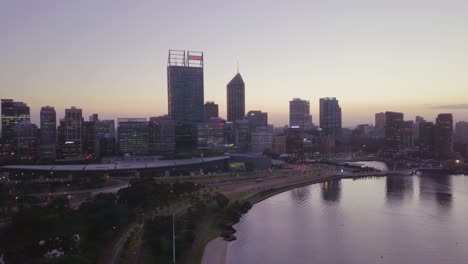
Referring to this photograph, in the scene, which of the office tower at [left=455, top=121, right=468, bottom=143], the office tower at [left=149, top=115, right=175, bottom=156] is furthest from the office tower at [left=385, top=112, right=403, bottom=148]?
the office tower at [left=149, top=115, right=175, bottom=156]

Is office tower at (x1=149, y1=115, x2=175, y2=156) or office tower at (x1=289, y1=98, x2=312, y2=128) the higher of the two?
office tower at (x1=289, y1=98, x2=312, y2=128)

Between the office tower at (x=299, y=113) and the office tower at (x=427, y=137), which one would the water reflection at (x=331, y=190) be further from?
the office tower at (x=299, y=113)

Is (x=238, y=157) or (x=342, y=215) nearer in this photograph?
(x=342, y=215)

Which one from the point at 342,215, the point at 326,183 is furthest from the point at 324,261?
the point at 326,183

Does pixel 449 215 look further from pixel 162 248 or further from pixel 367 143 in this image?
pixel 367 143

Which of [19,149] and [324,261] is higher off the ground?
[19,149]

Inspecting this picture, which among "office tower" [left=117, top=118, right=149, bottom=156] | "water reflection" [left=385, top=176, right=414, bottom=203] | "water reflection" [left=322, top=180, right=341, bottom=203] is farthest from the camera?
"office tower" [left=117, top=118, right=149, bottom=156]

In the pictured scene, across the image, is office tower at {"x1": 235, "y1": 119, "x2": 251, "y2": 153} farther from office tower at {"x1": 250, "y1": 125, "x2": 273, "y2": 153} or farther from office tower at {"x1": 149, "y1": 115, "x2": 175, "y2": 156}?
office tower at {"x1": 149, "y1": 115, "x2": 175, "y2": 156}
